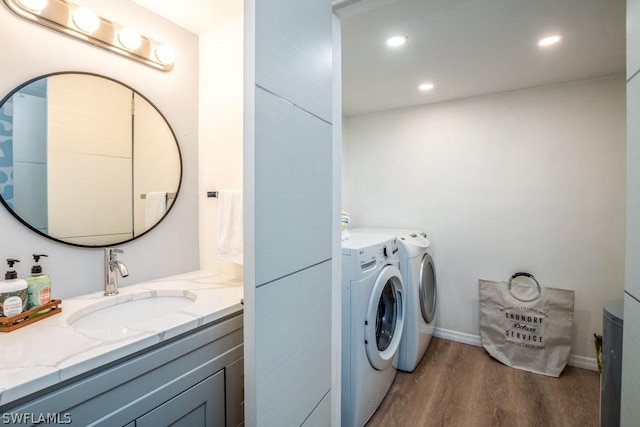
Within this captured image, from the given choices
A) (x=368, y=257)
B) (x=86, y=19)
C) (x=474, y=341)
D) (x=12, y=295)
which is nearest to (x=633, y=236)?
(x=368, y=257)

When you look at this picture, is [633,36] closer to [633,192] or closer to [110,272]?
[633,192]

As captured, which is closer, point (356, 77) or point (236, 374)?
point (236, 374)

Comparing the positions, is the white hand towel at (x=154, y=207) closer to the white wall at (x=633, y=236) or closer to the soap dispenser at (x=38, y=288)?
the soap dispenser at (x=38, y=288)

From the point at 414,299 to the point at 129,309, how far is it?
6.05ft

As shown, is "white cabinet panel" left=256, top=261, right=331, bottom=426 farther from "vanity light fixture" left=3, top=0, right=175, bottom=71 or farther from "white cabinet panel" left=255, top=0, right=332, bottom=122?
"vanity light fixture" left=3, top=0, right=175, bottom=71

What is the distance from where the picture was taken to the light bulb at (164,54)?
4.71 ft

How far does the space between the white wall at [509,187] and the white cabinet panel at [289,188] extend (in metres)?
2.09

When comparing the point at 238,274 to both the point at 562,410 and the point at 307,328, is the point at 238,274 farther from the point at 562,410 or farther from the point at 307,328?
the point at 562,410

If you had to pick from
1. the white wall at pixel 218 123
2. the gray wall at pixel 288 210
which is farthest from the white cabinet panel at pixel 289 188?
the white wall at pixel 218 123

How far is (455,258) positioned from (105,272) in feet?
8.99

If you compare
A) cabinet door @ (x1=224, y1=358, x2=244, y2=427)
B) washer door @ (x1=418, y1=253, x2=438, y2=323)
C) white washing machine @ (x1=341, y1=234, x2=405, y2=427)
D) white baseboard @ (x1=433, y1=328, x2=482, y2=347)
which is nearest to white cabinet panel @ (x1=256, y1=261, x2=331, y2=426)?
cabinet door @ (x1=224, y1=358, x2=244, y2=427)

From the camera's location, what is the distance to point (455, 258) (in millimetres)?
2746

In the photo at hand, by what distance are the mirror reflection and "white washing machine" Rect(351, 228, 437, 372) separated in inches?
64.8

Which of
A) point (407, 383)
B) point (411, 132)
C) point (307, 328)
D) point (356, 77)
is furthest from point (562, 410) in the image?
point (356, 77)
